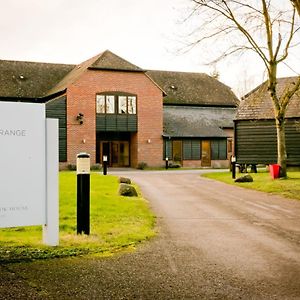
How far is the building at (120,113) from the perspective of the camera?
39.2 meters

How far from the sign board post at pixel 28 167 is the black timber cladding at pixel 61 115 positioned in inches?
1248

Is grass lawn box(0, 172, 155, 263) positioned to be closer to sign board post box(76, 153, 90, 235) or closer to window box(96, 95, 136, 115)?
sign board post box(76, 153, 90, 235)

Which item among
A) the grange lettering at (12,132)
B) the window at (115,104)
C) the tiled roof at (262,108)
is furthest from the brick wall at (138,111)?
the grange lettering at (12,132)

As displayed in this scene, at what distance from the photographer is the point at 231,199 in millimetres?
14852

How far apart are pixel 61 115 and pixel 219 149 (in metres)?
15.4

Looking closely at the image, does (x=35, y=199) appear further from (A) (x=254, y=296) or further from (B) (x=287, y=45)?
(B) (x=287, y=45)

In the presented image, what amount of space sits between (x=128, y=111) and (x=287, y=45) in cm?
2012

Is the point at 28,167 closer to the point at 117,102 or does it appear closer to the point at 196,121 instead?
the point at 117,102

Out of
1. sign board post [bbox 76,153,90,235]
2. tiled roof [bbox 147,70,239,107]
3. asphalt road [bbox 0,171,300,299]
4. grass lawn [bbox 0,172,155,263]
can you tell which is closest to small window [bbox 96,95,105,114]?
tiled roof [bbox 147,70,239,107]

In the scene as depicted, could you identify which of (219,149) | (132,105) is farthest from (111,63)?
(219,149)

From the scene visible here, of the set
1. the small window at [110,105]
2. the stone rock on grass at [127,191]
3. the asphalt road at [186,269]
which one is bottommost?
the asphalt road at [186,269]

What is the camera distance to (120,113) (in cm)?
4122

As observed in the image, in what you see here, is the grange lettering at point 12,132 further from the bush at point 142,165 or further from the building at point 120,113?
the bush at point 142,165

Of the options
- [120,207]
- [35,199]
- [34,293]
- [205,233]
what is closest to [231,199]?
[120,207]
